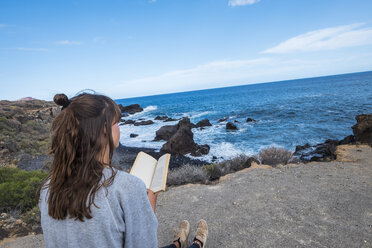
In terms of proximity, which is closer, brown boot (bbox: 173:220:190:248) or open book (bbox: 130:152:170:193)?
open book (bbox: 130:152:170:193)

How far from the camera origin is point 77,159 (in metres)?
1.01

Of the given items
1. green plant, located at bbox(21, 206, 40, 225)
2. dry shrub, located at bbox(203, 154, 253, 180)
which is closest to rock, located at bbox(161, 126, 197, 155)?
dry shrub, located at bbox(203, 154, 253, 180)

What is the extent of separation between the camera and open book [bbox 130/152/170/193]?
168cm

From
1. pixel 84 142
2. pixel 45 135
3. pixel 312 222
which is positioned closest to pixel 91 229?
pixel 84 142

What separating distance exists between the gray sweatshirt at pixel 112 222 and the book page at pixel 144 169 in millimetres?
740

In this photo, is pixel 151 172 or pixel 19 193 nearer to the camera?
pixel 151 172

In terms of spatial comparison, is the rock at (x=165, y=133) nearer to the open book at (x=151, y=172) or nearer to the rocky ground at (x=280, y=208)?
the rocky ground at (x=280, y=208)

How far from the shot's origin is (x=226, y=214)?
4023mm

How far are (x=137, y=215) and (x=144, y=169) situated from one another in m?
0.95

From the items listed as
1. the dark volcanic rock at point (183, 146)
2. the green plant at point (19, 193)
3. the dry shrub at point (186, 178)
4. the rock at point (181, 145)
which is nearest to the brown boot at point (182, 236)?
the dry shrub at point (186, 178)

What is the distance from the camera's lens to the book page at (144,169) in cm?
187

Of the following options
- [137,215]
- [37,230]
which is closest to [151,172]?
[137,215]

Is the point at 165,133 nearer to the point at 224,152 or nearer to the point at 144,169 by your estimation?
the point at 224,152

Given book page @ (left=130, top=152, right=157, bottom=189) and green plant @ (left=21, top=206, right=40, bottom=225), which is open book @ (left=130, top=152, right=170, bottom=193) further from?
green plant @ (left=21, top=206, right=40, bottom=225)
